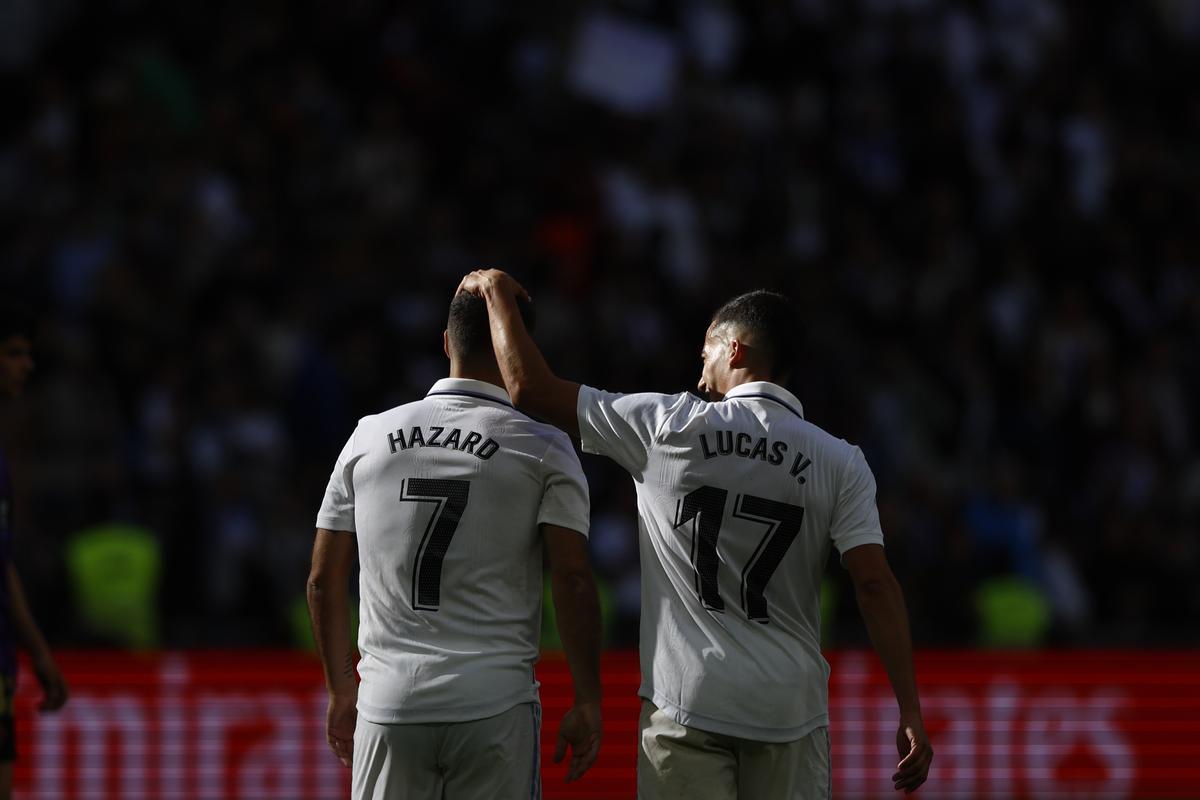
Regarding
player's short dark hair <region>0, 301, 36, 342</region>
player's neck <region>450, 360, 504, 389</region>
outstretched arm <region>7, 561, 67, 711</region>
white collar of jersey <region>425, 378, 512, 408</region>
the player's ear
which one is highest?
player's short dark hair <region>0, 301, 36, 342</region>

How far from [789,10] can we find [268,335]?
700 centimetres

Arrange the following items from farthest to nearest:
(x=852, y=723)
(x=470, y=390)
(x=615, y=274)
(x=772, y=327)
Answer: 1. (x=615, y=274)
2. (x=852, y=723)
3. (x=772, y=327)
4. (x=470, y=390)

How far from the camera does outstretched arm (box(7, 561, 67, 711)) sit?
6.84 m

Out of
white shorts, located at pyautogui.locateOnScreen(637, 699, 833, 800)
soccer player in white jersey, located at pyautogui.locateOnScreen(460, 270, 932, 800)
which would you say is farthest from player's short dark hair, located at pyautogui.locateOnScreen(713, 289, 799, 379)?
white shorts, located at pyautogui.locateOnScreen(637, 699, 833, 800)

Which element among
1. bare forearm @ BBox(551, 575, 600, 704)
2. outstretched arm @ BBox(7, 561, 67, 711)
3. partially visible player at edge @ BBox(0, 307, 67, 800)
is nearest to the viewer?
bare forearm @ BBox(551, 575, 600, 704)

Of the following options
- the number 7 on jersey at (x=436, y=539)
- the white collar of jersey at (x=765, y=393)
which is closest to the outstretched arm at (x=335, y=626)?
the number 7 on jersey at (x=436, y=539)

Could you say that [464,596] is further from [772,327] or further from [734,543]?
[772,327]

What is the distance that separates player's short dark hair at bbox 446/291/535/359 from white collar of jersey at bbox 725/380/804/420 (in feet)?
2.23

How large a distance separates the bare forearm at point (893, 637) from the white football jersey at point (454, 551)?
0.90m

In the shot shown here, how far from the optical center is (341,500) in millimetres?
5414

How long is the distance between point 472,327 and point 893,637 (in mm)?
1584

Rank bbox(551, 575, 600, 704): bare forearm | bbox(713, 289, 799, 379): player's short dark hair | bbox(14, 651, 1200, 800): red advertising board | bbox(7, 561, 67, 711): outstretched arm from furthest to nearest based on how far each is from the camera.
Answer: bbox(14, 651, 1200, 800): red advertising board < bbox(7, 561, 67, 711): outstretched arm < bbox(713, 289, 799, 379): player's short dark hair < bbox(551, 575, 600, 704): bare forearm

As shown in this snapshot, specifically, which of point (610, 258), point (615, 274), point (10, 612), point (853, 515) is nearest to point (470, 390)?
point (853, 515)

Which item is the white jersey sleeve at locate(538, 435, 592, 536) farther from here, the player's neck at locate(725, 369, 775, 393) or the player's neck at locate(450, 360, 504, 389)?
the player's neck at locate(725, 369, 775, 393)
